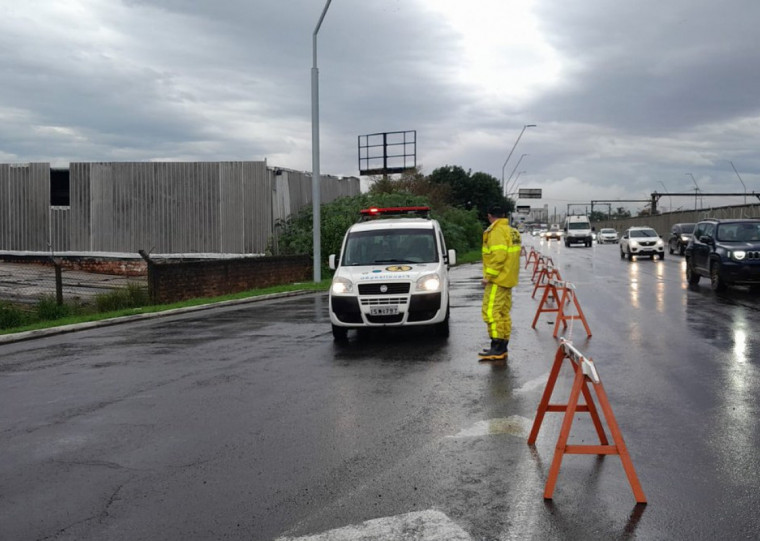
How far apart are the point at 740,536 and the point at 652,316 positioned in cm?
1026

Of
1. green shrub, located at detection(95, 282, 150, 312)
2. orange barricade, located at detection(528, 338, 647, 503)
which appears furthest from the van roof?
green shrub, located at detection(95, 282, 150, 312)

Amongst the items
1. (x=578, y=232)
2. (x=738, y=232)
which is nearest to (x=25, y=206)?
(x=738, y=232)

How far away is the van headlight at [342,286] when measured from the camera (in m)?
10.9

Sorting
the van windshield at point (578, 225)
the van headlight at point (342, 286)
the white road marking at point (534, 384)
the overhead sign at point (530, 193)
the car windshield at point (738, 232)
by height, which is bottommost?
the white road marking at point (534, 384)

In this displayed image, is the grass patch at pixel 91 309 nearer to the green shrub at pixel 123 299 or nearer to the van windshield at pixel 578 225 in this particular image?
the green shrub at pixel 123 299

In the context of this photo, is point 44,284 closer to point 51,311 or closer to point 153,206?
point 153,206

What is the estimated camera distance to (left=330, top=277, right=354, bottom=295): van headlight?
10.9 m

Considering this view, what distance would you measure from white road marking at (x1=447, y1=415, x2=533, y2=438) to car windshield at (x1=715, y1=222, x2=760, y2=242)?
14.7m

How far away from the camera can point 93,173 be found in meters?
31.2

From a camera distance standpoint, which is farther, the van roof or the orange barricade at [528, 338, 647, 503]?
the van roof

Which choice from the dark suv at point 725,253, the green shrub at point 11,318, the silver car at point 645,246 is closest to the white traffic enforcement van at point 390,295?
the green shrub at point 11,318

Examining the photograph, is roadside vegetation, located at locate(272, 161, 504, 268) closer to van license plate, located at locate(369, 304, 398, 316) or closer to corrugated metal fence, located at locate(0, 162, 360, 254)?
corrugated metal fence, located at locate(0, 162, 360, 254)

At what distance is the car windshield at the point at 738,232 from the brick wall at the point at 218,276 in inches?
501

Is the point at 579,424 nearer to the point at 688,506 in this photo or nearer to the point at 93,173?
the point at 688,506
